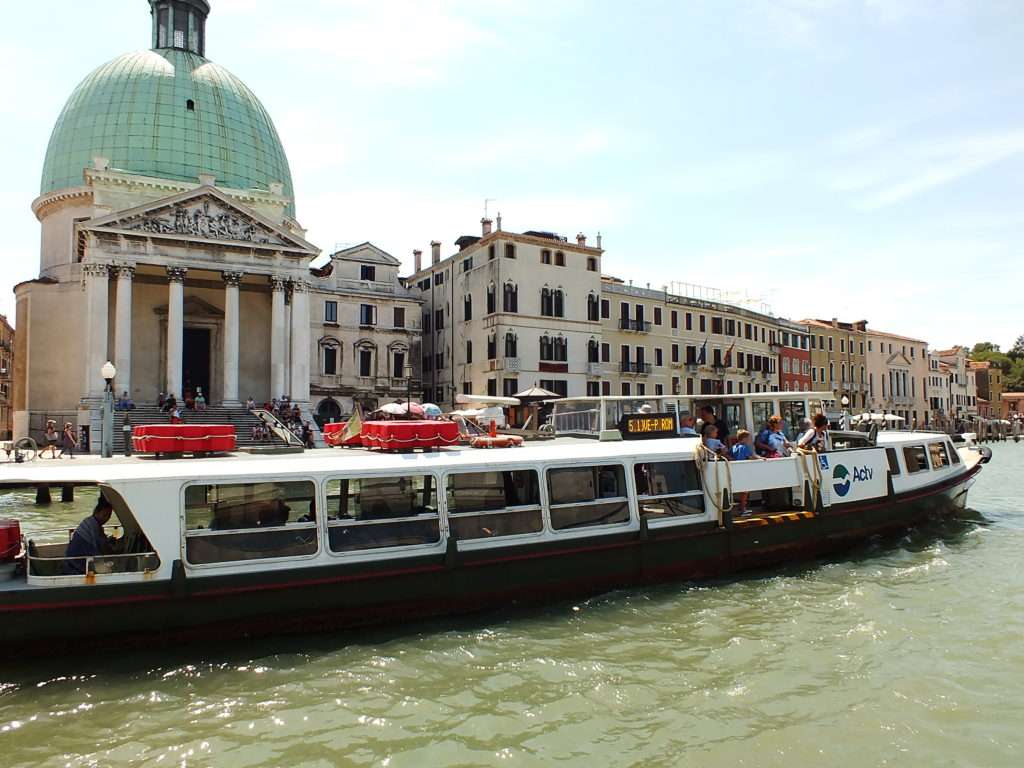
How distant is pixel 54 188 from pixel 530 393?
2920 centimetres

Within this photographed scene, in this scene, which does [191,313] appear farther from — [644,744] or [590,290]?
[644,744]

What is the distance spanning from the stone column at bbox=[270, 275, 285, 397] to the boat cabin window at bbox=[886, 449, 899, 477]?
27.6 m

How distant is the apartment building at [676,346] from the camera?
44594 mm

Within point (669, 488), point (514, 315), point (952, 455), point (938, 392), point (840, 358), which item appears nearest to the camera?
point (669, 488)

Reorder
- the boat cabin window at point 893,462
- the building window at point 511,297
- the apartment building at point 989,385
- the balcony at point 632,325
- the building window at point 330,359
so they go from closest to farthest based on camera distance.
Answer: the boat cabin window at point 893,462, the building window at point 511,297, the building window at point 330,359, the balcony at point 632,325, the apartment building at point 989,385

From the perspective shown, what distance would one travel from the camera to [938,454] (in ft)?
48.2

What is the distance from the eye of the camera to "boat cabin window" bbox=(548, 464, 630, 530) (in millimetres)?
9039

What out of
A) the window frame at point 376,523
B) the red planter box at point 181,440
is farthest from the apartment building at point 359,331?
the window frame at point 376,523

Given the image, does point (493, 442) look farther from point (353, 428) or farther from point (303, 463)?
point (303, 463)

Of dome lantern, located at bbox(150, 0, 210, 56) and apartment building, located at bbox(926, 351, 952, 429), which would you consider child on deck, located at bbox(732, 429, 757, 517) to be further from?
apartment building, located at bbox(926, 351, 952, 429)

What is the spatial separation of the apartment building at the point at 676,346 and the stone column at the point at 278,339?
18.3 meters

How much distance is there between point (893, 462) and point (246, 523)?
37.4 feet

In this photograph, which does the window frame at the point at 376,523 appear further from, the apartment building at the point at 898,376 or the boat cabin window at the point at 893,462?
the apartment building at the point at 898,376

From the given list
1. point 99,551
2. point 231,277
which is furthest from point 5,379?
point 99,551
